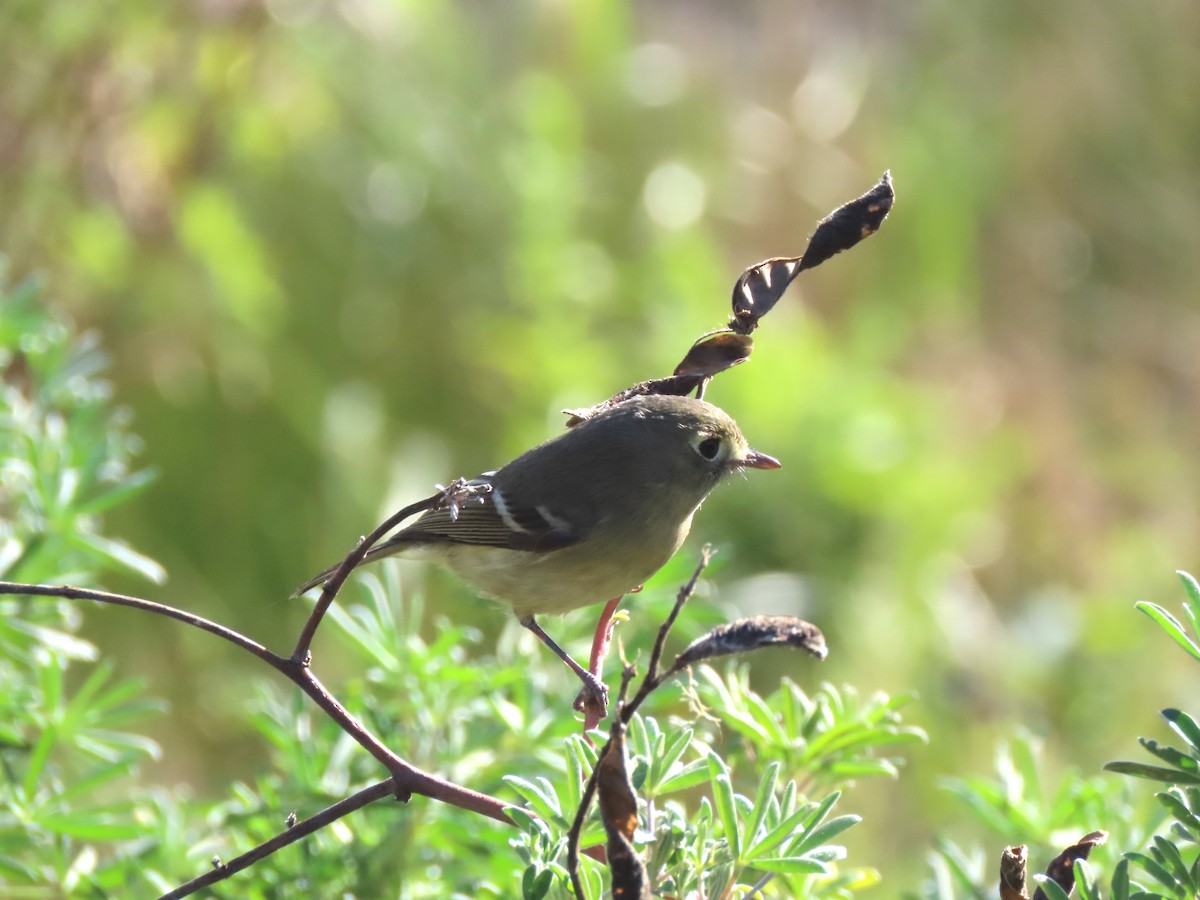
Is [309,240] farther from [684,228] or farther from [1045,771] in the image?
[1045,771]

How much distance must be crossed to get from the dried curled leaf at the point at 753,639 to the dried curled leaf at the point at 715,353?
0.19 m

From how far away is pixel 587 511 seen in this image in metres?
1.04

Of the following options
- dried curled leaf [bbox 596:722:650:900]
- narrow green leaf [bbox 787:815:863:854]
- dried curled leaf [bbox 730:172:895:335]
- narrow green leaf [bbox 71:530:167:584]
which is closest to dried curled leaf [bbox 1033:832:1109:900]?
narrow green leaf [bbox 787:815:863:854]

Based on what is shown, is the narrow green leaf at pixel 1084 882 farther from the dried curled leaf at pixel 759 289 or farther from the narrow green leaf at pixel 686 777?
the dried curled leaf at pixel 759 289

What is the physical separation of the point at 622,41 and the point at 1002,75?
49.4 inches

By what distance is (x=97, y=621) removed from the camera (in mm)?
2129

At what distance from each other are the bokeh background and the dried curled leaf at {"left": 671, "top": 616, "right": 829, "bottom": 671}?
53.9 inches

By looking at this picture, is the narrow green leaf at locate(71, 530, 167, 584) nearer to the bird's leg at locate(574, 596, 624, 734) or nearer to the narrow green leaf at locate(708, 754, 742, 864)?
the bird's leg at locate(574, 596, 624, 734)

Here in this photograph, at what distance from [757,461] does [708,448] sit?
11 centimetres

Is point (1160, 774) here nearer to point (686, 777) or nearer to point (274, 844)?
point (686, 777)

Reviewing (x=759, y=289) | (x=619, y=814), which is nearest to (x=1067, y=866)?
(x=619, y=814)

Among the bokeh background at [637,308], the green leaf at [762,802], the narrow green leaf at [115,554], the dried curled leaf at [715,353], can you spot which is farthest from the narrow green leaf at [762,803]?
the bokeh background at [637,308]

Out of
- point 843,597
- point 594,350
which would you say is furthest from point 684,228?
point 843,597

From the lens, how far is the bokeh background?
2160 mm
